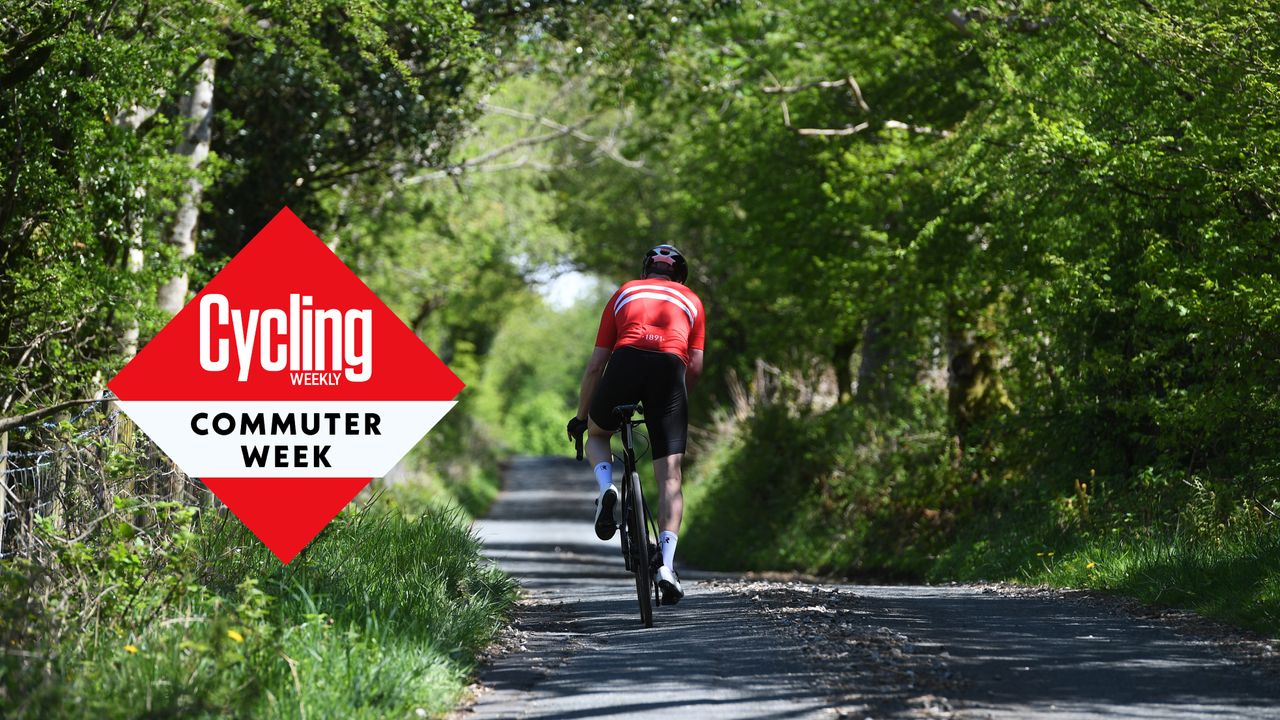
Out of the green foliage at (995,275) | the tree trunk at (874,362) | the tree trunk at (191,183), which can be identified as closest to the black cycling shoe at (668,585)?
the green foliage at (995,275)

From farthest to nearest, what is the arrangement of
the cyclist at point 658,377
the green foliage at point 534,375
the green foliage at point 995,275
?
the green foliage at point 534,375 → the green foliage at point 995,275 → the cyclist at point 658,377

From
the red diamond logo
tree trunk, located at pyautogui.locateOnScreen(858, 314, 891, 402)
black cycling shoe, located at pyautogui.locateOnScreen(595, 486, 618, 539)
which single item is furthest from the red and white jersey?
tree trunk, located at pyautogui.locateOnScreen(858, 314, 891, 402)

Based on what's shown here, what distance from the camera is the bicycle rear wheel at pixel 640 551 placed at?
8.33 m

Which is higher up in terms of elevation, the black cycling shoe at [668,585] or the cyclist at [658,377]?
the cyclist at [658,377]

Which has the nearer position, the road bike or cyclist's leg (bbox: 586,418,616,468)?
the road bike

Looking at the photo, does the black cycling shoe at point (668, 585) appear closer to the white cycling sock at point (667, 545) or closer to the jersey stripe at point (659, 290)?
the white cycling sock at point (667, 545)

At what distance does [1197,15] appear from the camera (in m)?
11.7

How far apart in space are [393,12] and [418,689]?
29.8ft

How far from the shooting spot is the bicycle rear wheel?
8328 millimetres

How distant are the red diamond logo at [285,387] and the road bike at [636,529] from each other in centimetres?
114

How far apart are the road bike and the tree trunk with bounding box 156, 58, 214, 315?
8189mm

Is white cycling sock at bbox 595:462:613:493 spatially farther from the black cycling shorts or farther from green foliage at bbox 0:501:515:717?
green foliage at bbox 0:501:515:717

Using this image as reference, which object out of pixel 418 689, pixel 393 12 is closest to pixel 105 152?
pixel 393 12

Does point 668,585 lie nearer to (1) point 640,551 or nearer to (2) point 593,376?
(1) point 640,551
